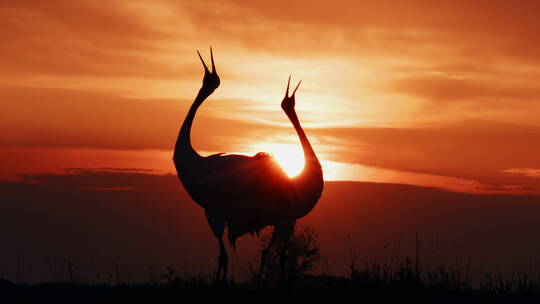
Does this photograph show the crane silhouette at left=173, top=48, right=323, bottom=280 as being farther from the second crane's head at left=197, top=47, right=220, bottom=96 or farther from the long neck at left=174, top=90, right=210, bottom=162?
the second crane's head at left=197, top=47, right=220, bottom=96

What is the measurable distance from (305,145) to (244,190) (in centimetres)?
253

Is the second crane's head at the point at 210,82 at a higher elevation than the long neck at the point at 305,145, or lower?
higher

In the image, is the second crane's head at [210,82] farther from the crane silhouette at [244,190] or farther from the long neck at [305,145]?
the long neck at [305,145]

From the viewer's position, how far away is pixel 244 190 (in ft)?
57.4

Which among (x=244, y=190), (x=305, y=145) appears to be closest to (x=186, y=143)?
(x=244, y=190)

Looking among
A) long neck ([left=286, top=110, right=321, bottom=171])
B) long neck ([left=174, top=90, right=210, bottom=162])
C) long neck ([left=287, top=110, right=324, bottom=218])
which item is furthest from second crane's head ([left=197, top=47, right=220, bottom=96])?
long neck ([left=287, top=110, right=324, bottom=218])

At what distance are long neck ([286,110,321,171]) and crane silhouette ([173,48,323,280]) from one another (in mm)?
113

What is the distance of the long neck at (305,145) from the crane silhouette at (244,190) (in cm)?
11

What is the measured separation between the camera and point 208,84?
19688mm

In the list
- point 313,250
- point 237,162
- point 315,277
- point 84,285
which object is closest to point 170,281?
point 84,285

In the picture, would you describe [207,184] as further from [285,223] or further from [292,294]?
[292,294]

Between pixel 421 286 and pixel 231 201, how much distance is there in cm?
450

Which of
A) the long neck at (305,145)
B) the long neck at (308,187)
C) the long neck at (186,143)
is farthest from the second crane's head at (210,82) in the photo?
the long neck at (308,187)

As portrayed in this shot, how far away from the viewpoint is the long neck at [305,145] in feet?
61.7
